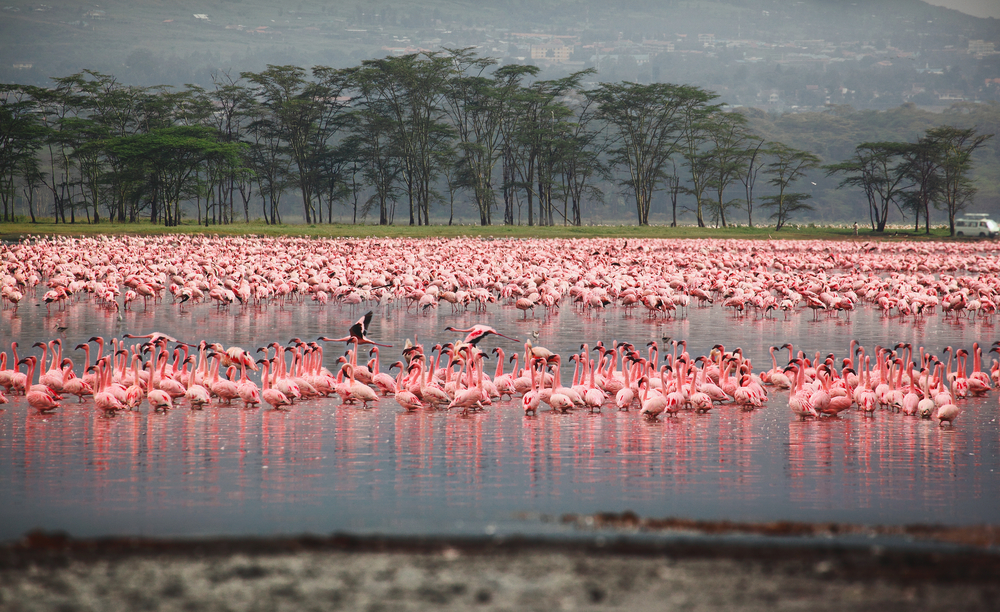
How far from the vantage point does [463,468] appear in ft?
25.3

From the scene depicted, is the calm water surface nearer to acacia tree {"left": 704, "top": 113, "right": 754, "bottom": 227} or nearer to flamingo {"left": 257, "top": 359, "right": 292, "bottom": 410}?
flamingo {"left": 257, "top": 359, "right": 292, "bottom": 410}

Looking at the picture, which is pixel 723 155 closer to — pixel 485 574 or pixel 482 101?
pixel 482 101

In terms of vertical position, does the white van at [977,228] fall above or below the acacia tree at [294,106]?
below

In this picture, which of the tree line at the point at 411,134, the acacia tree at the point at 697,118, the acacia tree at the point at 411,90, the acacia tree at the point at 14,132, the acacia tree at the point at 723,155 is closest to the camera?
the acacia tree at the point at 14,132

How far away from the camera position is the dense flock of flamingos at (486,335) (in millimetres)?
10281

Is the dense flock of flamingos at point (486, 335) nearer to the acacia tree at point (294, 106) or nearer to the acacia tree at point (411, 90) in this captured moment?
the acacia tree at point (411, 90)

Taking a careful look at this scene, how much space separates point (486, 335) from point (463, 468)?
8791mm

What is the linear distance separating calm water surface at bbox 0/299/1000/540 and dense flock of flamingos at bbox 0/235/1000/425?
0.88ft

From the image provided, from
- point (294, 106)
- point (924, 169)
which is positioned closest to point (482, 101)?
point (294, 106)

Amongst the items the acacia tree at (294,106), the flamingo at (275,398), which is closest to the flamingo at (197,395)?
the flamingo at (275,398)

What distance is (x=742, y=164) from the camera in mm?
85688

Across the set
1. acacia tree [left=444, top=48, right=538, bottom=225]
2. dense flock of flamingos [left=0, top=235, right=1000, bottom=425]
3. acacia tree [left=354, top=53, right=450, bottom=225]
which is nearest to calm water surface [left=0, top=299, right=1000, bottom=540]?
dense flock of flamingos [left=0, top=235, right=1000, bottom=425]

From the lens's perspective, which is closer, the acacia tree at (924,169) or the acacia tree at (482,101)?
the acacia tree at (924,169)

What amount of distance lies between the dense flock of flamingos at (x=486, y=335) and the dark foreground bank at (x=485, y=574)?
4331 millimetres
